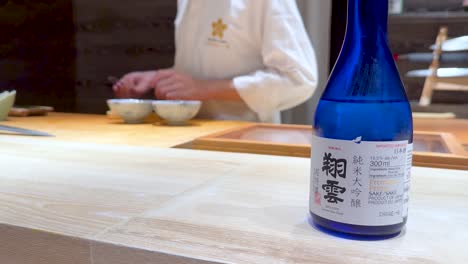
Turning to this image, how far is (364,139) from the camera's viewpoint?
11.8 inches

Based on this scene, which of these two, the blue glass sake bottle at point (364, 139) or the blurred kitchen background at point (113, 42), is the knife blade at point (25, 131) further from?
the blurred kitchen background at point (113, 42)

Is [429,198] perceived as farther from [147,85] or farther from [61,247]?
[147,85]

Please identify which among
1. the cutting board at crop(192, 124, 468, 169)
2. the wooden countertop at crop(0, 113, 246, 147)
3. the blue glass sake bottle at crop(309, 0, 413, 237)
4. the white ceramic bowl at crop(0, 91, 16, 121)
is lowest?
the wooden countertop at crop(0, 113, 246, 147)

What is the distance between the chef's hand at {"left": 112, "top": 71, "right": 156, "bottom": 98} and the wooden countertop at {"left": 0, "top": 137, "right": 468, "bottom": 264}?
72cm

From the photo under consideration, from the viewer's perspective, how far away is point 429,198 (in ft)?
1.40

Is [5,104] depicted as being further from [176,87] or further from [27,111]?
[176,87]

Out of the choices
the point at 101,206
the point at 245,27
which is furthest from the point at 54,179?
the point at 245,27

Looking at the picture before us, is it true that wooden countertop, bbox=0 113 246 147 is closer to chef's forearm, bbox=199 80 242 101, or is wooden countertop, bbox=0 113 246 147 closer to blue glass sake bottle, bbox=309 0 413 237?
chef's forearm, bbox=199 80 242 101

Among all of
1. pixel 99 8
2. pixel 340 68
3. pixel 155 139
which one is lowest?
pixel 155 139

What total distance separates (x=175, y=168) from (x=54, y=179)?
144 mm

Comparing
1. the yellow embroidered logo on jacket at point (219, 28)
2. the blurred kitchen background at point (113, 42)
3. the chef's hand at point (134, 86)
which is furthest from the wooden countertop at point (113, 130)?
the blurred kitchen background at point (113, 42)

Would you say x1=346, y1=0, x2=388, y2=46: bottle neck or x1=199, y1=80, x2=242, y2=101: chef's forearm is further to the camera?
x1=199, y1=80, x2=242, y2=101: chef's forearm

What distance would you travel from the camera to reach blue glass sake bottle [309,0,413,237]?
0.30 meters

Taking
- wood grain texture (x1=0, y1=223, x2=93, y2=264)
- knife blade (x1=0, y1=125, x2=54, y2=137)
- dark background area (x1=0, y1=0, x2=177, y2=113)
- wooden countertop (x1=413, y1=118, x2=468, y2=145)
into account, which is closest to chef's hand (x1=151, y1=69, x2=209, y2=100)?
knife blade (x1=0, y1=125, x2=54, y2=137)
